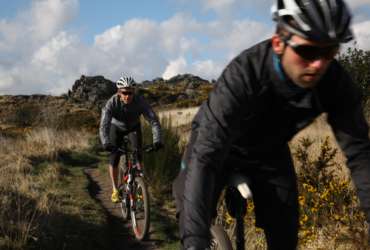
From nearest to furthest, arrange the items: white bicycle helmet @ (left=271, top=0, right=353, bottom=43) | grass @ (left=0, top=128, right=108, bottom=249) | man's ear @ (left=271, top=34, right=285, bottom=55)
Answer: white bicycle helmet @ (left=271, top=0, right=353, bottom=43), man's ear @ (left=271, top=34, right=285, bottom=55), grass @ (left=0, top=128, right=108, bottom=249)

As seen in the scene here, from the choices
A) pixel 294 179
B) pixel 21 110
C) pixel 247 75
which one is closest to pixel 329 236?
pixel 294 179

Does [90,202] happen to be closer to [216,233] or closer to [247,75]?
[216,233]

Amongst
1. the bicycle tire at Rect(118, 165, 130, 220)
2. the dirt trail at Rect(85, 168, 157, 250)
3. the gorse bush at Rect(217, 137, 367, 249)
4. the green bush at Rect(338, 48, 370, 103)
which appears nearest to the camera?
the gorse bush at Rect(217, 137, 367, 249)

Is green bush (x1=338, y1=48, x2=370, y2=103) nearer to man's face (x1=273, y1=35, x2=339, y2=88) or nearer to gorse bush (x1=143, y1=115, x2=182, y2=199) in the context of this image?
gorse bush (x1=143, y1=115, x2=182, y2=199)

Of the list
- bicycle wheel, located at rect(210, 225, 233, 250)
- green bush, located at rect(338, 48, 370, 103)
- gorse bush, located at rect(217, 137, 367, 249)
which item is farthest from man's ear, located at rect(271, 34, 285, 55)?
green bush, located at rect(338, 48, 370, 103)

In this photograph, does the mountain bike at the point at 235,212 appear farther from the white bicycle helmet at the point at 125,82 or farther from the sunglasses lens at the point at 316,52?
the white bicycle helmet at the point at 125,82

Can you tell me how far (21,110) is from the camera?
39438mm

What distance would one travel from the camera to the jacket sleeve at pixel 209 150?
2.20 m

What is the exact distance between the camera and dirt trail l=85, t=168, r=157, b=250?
24.2 ft

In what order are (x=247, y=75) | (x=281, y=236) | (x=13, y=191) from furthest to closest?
(x=13, y=191) < (x=281, y=236) < (x=247, y=75)

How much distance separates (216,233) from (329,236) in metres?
2.87

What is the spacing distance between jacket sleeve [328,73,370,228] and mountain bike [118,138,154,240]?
504cm

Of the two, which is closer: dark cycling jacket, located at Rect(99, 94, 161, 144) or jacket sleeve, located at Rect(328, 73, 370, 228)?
jacket sleeve, located at Rect(328, 73, 370, 228)

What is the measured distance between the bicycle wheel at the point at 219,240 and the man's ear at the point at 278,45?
1093mm
